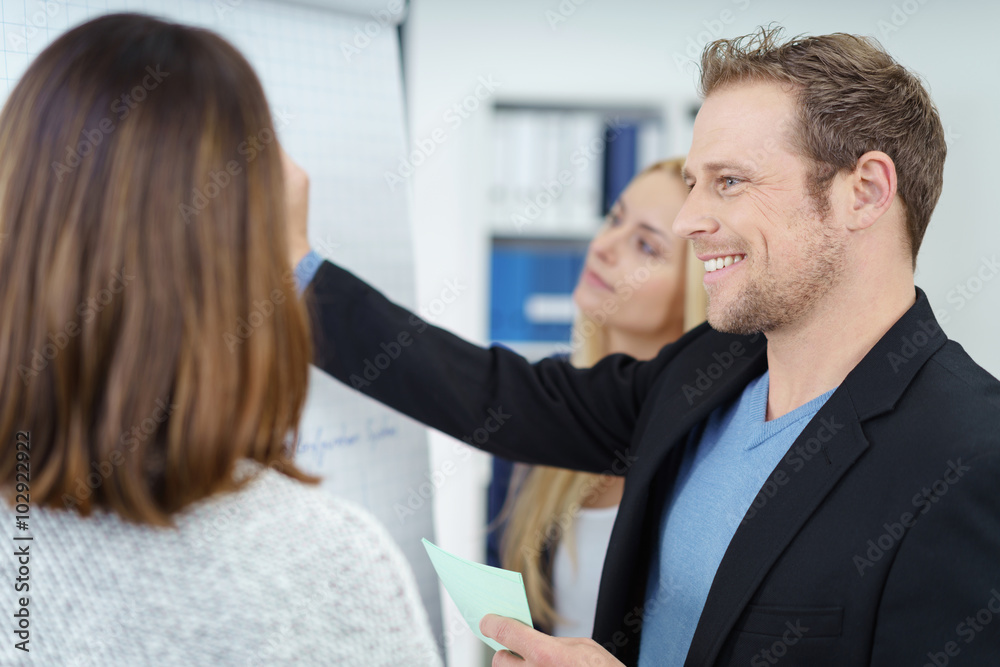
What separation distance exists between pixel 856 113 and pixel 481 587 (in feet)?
2.91

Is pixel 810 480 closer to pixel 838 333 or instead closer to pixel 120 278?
pixel 838 333

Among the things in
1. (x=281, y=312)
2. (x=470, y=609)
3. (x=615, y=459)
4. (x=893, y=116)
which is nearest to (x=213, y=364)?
(x=281, y=312)

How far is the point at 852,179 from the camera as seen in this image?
1.08 m

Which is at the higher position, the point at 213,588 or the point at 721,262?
the point at 721,262

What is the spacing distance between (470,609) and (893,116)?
973mm

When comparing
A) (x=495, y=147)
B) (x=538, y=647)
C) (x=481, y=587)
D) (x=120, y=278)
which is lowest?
(x=538, y=647)

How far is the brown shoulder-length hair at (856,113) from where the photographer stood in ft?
3.53

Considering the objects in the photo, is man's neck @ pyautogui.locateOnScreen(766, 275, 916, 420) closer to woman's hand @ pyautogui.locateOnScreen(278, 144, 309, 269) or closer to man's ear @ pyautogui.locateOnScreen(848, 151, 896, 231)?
man's ear @ pyautogui.locateOnScreen(848, 151, 896, 231)

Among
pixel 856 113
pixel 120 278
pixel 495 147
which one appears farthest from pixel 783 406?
pixel 495 147

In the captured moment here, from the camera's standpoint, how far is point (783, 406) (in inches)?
43.5

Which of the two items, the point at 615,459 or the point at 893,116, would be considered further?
the point at 615,459

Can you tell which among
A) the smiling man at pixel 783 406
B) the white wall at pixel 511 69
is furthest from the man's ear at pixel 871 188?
the white wall at pixel 511 69

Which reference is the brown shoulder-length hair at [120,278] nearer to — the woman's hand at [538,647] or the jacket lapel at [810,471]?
the woman's hand at [538,647]

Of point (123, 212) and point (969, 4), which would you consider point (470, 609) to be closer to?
point (123, 212)
